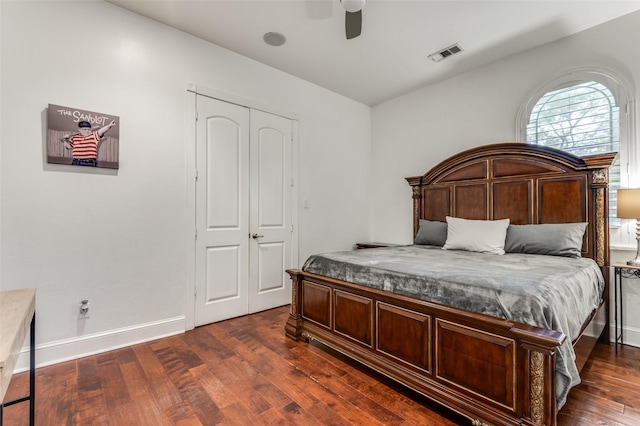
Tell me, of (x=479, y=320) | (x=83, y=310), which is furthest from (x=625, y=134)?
(x=83, y=310)

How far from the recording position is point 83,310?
2514 millimetres

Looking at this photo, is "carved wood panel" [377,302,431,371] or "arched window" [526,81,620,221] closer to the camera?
"carved wood panel" [377,302,431,371]

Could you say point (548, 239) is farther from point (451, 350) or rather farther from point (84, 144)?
point (84, 144)

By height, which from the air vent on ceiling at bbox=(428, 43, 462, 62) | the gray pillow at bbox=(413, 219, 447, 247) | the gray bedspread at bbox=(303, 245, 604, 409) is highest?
the air vent on ceiling at bbox=(428, 43, 462, 62)

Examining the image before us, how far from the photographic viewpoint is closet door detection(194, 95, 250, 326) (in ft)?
10.4

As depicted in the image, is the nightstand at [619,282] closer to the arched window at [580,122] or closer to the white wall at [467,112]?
the white wall at [467,112]

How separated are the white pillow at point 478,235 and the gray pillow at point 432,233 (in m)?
0.16

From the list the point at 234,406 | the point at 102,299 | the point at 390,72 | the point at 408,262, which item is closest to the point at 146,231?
the point at 102,299

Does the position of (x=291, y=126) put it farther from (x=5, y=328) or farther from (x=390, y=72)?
(x=5, y=328)

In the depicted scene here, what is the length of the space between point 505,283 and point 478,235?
1.65 metres

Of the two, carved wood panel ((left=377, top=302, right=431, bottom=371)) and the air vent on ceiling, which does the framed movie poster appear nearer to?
carved wood panel ((left=377, top=302, right=431, bottom=371))

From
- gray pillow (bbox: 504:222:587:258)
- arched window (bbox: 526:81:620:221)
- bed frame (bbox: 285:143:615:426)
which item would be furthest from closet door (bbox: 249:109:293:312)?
arched window (bbox: 526:81:620:221)

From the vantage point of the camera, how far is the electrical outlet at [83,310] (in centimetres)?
251

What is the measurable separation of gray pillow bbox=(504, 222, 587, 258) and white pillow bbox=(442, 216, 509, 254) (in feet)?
0.36
